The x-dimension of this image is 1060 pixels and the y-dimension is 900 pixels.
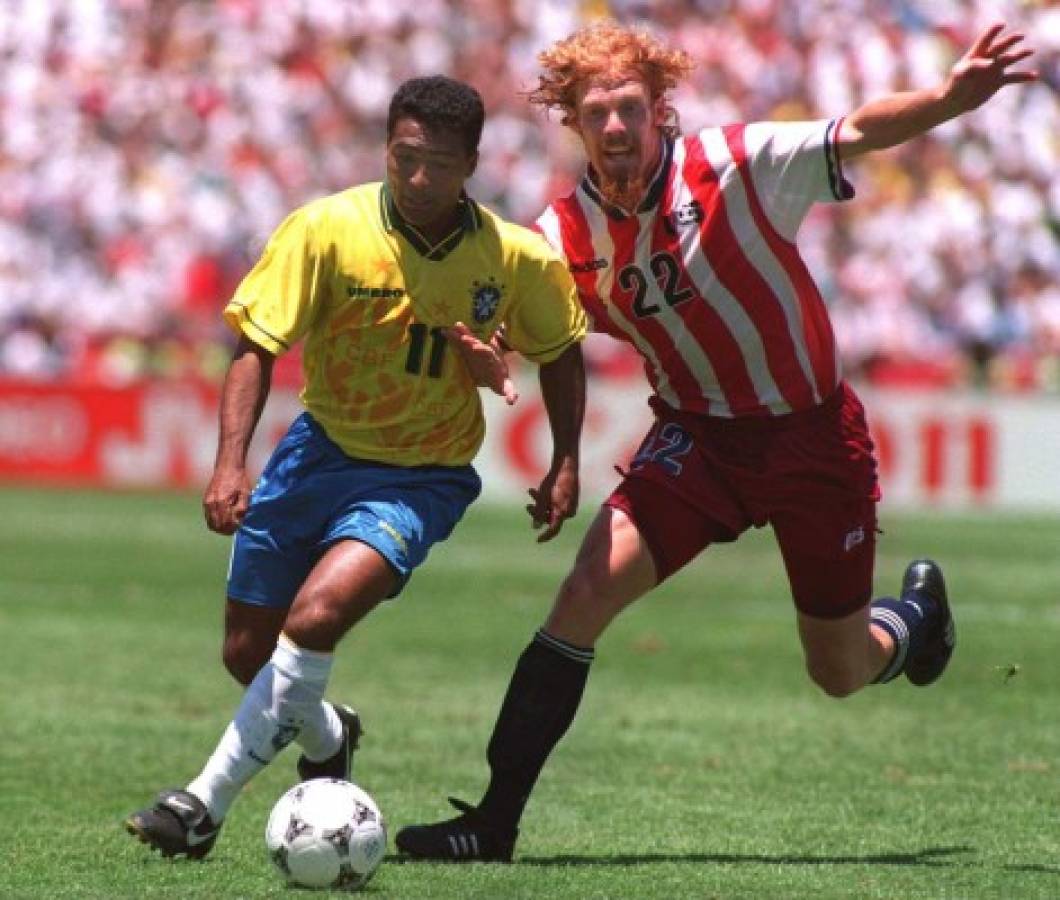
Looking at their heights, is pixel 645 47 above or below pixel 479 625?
above

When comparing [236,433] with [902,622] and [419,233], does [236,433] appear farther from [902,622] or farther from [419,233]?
[902,622]

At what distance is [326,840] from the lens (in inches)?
234

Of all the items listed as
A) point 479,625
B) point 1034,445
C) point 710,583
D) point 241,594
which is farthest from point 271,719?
point 1034,445

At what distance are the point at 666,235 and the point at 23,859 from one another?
2.53 m

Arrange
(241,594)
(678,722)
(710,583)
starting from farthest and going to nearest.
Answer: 1. (710,583)
2. (678,722)
3. (241,594)

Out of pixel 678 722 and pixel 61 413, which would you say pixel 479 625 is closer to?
pixel 678 722

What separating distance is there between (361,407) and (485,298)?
480mm

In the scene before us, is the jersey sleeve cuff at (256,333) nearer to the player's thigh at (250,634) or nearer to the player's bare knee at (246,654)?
the player's thigh at (250,634)

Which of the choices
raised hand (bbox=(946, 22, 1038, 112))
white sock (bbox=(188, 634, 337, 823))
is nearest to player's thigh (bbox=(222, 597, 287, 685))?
white sock (bbox=(188, 634, 337, 823))

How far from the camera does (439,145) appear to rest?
6.36 m

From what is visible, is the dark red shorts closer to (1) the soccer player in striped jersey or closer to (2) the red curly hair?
(1) the soccer player in striped jersey

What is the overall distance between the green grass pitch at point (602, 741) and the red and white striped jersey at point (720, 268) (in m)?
1.39

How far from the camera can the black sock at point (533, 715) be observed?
22.0 feet

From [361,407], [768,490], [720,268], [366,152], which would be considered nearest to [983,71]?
[720,268]
